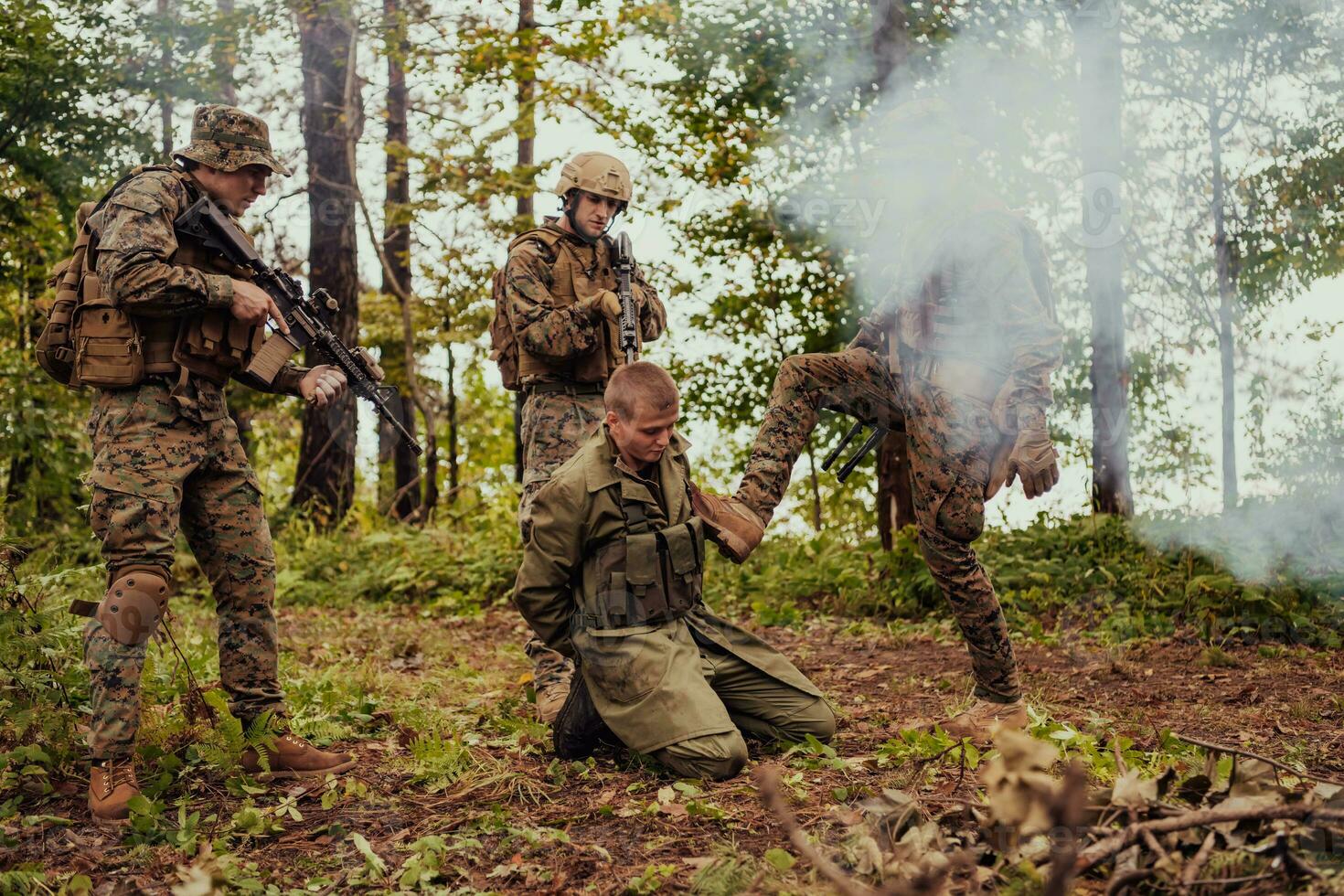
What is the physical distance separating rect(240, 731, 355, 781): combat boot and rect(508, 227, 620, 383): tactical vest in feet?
6.49

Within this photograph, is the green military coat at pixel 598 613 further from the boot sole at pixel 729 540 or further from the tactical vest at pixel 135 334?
the tactical vest at pixel 135 334

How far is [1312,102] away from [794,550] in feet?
19.3

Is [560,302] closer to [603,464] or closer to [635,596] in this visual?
[603,464]

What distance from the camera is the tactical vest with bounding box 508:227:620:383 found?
5527mm

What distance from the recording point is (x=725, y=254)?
35.4 feet

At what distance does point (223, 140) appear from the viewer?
4.39 meters

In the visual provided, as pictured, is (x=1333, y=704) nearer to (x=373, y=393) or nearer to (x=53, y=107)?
(x=373, y=393)

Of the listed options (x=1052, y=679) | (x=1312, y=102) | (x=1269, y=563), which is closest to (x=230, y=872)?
(x=1052, y=679)

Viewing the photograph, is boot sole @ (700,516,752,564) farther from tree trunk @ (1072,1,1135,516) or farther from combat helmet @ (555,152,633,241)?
tree trunk @ (1072,1,1135,516)

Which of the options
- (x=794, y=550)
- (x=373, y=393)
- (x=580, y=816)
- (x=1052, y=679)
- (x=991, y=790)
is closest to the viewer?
(x=991, y=790)

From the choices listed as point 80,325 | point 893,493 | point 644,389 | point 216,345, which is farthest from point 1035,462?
point 893,493

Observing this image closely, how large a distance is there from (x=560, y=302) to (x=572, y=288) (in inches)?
3.7

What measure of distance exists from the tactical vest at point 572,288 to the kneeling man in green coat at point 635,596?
41.5 inches

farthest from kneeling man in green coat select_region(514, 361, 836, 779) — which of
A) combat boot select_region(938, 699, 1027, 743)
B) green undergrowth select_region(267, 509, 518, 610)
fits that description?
green undergrowth select_region(267, 509, 518, 610)
